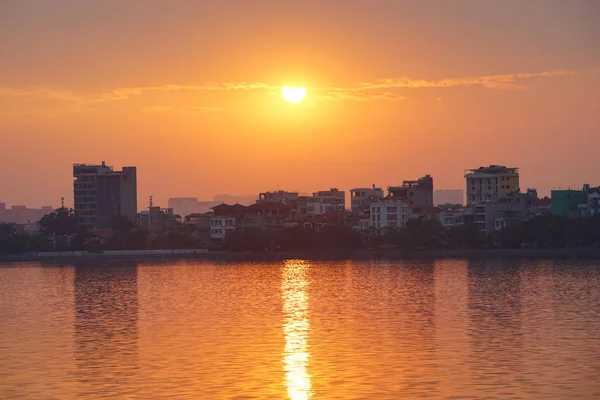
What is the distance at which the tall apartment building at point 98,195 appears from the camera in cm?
14575

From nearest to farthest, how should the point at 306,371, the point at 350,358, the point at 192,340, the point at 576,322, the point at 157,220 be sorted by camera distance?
the point at 306,371
the point at 350,358
the point at 192,340
the point at 576,322
the point at 157,220

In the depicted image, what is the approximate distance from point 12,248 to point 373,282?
263 ft

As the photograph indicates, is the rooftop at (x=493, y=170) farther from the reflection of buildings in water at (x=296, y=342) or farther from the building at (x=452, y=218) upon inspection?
the reflection of buildings in water at (x=296, y=342)

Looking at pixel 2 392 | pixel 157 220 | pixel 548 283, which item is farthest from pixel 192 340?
pixel 157 220

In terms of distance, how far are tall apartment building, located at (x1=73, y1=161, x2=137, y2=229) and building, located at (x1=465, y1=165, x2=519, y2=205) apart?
5201 centimetres

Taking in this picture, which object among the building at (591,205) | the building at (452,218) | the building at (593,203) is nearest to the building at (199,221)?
the building at (452,218)

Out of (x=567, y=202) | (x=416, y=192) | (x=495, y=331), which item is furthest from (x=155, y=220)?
(x=495, y=331)

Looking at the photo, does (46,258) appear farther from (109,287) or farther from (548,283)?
(548,283)

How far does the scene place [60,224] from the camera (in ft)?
443

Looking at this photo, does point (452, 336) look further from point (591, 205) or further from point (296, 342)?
point (591, 205)

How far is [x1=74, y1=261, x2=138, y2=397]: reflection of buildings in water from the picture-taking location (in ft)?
72.3

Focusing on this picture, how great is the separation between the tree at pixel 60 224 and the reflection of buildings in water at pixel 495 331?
9119 centimetres

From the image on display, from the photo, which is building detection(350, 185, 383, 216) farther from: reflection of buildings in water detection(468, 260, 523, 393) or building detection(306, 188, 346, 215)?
reflection of buildings in water detection(468, 260, 523, 393)

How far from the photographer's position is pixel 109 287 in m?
56.2
